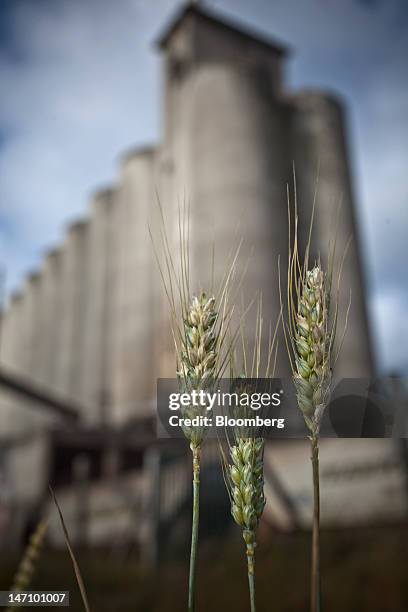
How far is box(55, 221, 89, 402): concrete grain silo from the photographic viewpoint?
27.8 meters

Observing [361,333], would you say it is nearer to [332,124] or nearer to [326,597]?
[332,124]

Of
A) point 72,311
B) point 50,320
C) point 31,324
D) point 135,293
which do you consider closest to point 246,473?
point 135,293

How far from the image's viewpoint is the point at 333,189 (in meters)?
20.7

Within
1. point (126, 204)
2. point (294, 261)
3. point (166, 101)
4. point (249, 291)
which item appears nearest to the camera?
point (294, 261)

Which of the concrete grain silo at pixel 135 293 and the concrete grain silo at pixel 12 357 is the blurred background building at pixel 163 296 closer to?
the concrete grain silo at pixel 135 293

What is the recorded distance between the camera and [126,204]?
2702 cm

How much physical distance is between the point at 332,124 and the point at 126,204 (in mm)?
10429

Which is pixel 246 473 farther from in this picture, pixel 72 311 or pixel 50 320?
pixel 50 320

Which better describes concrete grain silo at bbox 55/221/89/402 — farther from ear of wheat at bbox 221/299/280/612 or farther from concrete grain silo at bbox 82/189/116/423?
ear of wheat at bbox 221/299/280/612

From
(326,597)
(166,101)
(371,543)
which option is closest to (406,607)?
(326,597)

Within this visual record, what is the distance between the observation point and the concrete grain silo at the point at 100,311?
24.6 metres

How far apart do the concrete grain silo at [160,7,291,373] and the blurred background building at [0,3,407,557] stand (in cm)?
6

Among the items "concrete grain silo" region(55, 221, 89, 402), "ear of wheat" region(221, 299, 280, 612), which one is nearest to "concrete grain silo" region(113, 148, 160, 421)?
"concrete grain silo" region(55, 221, 89, 402)

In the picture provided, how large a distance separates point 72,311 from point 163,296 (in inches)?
493
